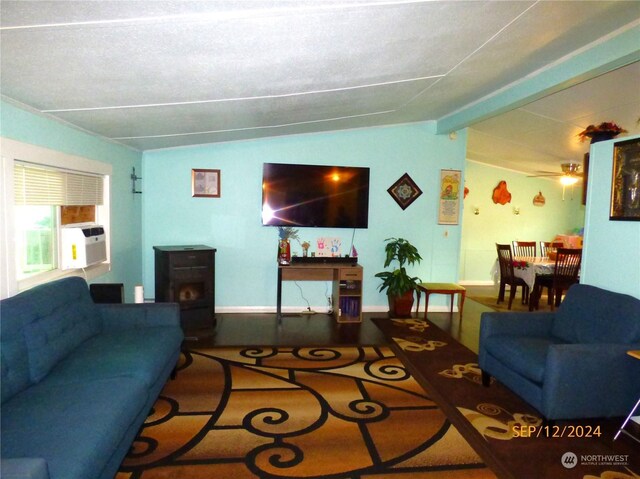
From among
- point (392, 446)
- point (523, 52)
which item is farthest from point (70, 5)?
point (523, 52)

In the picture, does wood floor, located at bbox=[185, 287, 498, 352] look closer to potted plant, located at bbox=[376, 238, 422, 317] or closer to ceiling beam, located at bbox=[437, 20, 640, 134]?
potted plant, located at bbox=[376, 238, 422, 317]

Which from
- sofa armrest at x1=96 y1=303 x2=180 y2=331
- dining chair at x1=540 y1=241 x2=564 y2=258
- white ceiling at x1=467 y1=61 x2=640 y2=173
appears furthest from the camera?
dining chair at x1=540 y1=241 x2=564 y2=258

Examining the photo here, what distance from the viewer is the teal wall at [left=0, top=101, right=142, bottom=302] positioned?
2541 millimetres

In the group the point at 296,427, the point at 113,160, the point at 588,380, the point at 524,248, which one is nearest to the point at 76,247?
the point at 113,160

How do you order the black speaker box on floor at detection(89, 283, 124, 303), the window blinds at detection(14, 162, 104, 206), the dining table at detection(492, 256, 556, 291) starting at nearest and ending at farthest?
the window blinds at detection(14, 162, 104, 206)
the black speaker box on floor at detection(89, 283, 124, 303)
the dining table at detection(492, 256, 556, 291)

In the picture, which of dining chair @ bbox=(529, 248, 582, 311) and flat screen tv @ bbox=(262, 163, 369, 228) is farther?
dining chair @ bbox=(529, 248, 582, 311)

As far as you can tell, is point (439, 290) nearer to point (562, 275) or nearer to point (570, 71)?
point (562, 275)

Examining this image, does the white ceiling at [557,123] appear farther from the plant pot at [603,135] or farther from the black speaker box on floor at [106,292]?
the black speaker box on floor at [106,292]

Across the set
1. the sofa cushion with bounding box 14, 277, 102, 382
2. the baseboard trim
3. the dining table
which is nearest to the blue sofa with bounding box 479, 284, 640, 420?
the baseboard trim

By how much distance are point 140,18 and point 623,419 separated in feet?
11.9

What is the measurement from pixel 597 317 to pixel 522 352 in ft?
2.06

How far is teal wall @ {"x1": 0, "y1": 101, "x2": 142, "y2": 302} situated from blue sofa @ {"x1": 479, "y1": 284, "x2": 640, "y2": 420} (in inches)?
139

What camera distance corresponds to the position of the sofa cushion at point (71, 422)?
1.51m

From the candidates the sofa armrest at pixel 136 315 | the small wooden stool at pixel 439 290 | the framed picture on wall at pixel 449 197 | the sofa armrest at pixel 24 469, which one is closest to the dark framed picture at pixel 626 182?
the small wooden stool at pixel 439 290
